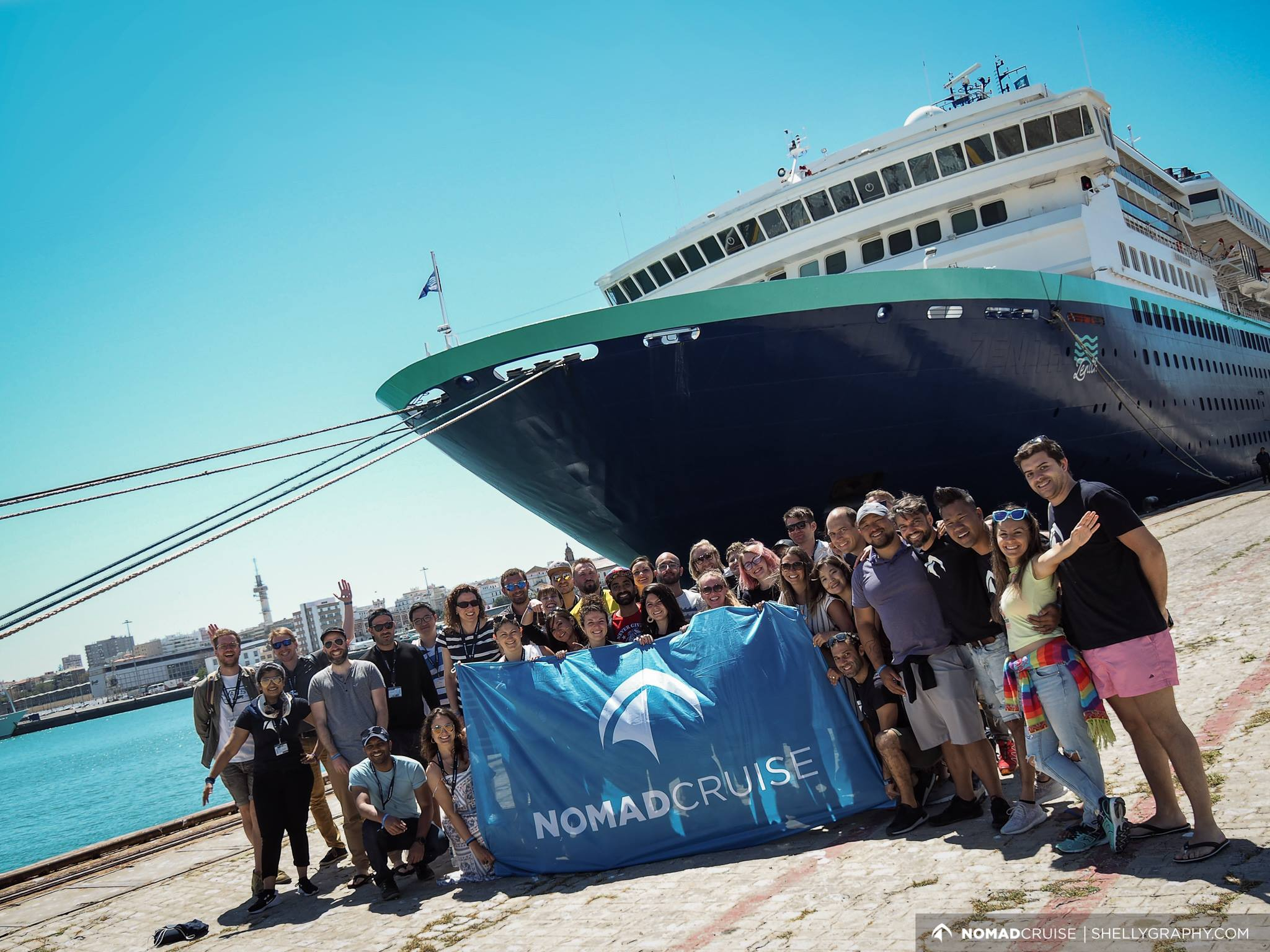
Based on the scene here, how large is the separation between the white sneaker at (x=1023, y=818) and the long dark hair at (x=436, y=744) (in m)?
3.00

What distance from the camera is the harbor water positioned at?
18969mm

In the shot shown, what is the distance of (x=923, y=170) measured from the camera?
16.4m

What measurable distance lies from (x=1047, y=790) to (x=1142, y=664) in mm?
1422

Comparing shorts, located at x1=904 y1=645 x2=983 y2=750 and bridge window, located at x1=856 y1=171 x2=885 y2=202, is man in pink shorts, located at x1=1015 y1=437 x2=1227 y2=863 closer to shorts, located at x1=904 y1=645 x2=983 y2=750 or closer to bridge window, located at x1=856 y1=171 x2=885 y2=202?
shorts, located at x1=904 y1=645 x2=983 y2=750

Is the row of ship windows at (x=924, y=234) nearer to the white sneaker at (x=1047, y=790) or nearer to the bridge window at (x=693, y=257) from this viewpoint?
the bridge window at (x=693, y=257)

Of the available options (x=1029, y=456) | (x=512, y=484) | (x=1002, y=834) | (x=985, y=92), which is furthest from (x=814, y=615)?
(x=985, y=92)

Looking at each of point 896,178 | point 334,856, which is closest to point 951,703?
point 334,856

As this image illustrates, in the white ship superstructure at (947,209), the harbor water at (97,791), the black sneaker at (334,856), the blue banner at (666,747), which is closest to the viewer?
the blue banner at (666,747)

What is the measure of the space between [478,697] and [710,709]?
141cm

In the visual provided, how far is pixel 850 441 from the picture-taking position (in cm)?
1255

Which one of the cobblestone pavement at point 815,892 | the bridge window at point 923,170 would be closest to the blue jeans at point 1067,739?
the cobblestone pavement at point 815,892

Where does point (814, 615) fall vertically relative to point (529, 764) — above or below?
above

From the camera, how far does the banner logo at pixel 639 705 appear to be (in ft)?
16.5

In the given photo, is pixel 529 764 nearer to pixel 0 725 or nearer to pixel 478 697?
pixel 478 697
